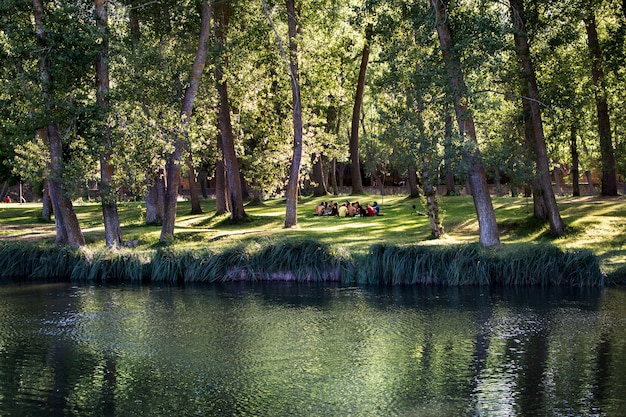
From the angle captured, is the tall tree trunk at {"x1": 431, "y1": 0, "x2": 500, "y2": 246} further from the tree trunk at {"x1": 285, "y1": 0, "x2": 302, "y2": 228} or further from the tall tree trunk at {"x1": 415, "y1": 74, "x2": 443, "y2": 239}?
the tree trunk at {"x1": 285, "y1": 0, "x2": 302, "y2": 228}

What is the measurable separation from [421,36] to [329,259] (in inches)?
259

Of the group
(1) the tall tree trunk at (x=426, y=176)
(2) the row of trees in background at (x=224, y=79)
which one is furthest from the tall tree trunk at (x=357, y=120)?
(1) the tall tree trunk at (x=426, y=176)

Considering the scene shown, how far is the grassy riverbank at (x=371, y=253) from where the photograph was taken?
18641mm

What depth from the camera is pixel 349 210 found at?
3084 cm

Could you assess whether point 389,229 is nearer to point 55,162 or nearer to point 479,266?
point 479,266

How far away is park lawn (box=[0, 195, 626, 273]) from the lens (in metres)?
21.9

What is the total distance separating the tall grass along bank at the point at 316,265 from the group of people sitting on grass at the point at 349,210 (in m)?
10.7

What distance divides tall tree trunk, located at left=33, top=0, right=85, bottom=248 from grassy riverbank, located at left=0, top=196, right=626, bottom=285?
3.23ft

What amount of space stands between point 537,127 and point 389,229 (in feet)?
20.3

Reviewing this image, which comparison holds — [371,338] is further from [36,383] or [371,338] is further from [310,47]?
[310,47]

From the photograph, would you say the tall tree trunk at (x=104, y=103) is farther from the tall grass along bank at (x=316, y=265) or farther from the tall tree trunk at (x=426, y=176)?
the tall tree trunk at (x=426, y=176)

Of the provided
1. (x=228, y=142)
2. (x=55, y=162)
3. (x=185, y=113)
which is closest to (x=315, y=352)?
(x=55, y=162)

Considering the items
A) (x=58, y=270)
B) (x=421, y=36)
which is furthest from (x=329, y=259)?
(x=58, y=270)

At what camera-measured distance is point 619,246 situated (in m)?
21.1
